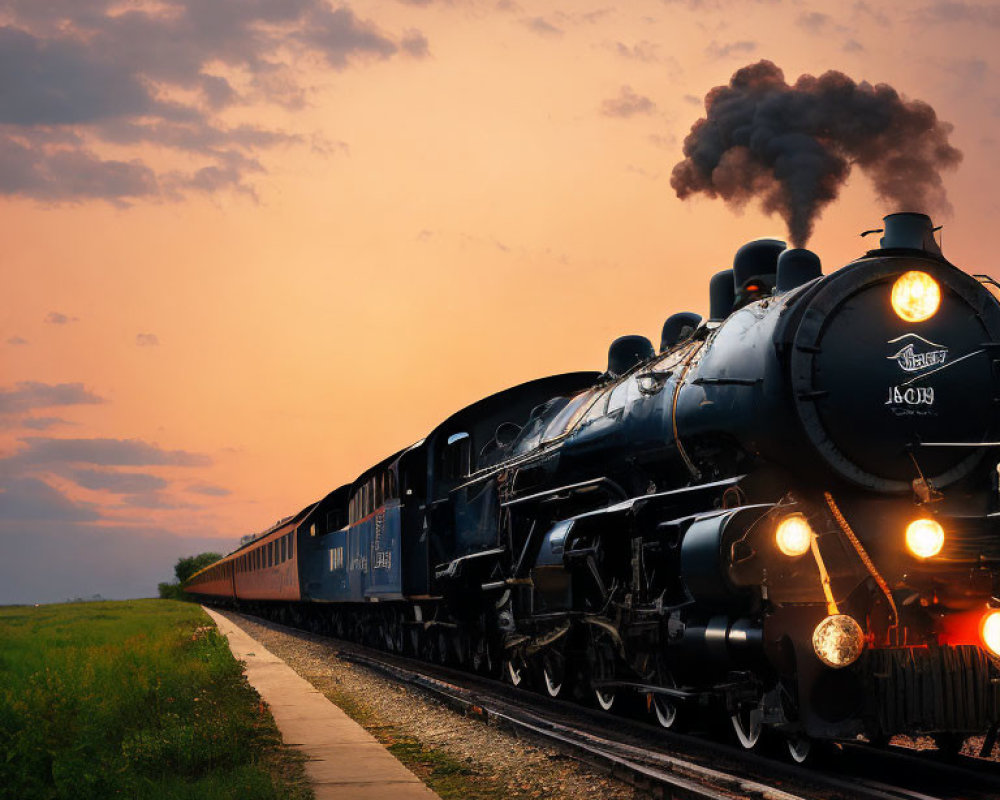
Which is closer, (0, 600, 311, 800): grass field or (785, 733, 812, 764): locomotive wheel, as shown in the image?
(0, 600, 311, 800): grass field

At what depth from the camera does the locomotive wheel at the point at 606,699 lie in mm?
10893

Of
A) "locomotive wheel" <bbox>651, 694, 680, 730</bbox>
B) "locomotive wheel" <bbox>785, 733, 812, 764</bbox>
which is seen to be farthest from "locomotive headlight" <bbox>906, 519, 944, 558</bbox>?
"locomotive wheel" <bbox>651, 694, 680, 730</bbox>

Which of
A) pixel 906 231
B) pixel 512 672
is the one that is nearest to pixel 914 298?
pixel 906 231

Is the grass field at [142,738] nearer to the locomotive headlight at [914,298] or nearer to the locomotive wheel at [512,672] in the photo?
the locomotive wheel at [512,672]

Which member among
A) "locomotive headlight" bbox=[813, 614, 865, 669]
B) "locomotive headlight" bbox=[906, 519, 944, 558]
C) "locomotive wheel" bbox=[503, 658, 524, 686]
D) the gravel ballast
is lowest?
the gravel ballast

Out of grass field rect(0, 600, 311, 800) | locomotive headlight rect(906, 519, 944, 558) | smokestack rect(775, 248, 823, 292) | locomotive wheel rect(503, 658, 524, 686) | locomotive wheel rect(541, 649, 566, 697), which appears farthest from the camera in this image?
locomotive wheel rect(503, 658, 524, 686)

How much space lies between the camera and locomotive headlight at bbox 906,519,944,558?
23.7ft

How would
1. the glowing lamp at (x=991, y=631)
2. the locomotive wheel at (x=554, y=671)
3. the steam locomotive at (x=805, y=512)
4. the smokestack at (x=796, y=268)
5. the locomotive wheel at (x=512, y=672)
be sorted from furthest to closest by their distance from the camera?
the locomotive wheel at (x=512, y=672), the locomotive wheel at (x=554, y=671), the smokestack at (x=796, y=268), the steam locomotive at (x=805, y=512), the glowing lamp at (x=991, y=631)

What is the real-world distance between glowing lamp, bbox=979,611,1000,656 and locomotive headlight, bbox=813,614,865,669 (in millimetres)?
721

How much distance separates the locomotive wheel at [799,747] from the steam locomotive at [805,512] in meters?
0.02

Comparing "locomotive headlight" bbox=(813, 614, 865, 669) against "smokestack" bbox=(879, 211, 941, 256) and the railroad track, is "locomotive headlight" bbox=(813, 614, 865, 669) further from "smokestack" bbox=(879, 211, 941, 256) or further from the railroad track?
"smokestack" bbox=(879, 211, 941, 256)

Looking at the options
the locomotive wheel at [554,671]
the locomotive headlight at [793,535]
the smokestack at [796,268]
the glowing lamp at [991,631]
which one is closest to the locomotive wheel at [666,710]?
the locomotive wheel at [554,671]

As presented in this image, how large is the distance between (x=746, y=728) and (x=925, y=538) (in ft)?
6.76

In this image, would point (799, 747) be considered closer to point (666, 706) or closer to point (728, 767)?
point (728, 767)
